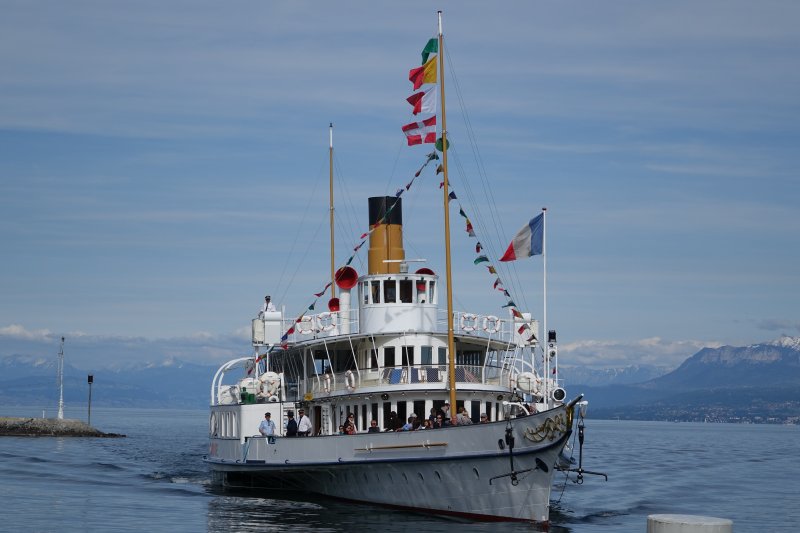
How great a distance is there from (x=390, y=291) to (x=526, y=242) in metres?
5.41

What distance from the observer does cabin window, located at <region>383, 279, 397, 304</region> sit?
4206 centimetres

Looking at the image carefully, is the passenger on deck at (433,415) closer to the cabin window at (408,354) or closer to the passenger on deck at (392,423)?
the passenger on deck at (392,423)

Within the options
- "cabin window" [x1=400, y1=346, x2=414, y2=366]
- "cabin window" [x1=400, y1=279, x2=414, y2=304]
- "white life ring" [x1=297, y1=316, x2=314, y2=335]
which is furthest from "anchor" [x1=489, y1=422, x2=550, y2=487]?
"white life ring" [x1=297, y1=316, x2=314, y2=335]

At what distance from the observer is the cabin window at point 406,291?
42.1 metres

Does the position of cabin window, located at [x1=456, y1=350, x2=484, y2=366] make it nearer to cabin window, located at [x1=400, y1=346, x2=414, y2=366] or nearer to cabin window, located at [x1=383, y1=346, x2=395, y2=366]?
cabin window, located at [x1=400, y1=346, x2=414, y2=366]

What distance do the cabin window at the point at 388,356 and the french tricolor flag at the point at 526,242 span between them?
5348 millimetres

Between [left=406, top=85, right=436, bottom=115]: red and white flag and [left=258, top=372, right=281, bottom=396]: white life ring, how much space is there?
13.9 meters

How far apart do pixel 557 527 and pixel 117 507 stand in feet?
51.5

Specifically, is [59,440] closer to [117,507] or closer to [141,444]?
[141,444]

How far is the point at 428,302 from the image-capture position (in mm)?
42281

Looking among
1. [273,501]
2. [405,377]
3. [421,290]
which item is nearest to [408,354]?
[405,377]

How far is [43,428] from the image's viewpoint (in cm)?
10612

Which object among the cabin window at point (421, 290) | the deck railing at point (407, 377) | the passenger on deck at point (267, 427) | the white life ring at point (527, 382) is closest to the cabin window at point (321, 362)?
the deck railing at point (407, 377)

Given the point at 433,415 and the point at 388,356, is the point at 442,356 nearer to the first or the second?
the point at 388,356
